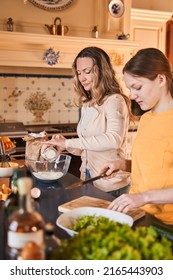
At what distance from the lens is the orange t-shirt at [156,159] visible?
1372 millimetres

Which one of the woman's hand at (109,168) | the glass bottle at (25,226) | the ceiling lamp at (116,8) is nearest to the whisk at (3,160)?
the woman's hand at (109,168)

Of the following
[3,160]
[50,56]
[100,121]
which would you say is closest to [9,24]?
[50,56]

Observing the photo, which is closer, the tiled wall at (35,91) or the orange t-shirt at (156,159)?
the orange t-shirt at (156,159)

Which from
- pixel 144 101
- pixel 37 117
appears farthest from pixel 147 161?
pixel 37 117

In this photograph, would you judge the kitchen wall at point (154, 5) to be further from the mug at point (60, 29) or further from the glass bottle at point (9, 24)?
the glass bottle at point (9, 24)

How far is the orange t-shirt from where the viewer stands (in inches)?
54.0

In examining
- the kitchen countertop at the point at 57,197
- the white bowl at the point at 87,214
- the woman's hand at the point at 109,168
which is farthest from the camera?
the woman's hand at the point at 109,168

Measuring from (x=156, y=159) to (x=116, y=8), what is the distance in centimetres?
273

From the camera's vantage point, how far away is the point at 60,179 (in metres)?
1.73

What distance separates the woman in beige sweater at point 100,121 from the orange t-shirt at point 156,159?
40 cm

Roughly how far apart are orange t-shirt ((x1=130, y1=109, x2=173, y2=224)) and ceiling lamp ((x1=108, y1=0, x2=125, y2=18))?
8.39ft

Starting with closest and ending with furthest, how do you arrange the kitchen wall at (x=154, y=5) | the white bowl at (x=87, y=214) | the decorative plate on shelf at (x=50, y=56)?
the white bowl at (x=87, y=214) → the decorative plate on shelf at (x=50, y=56) → the kitchen wall at (x=154, y=5)

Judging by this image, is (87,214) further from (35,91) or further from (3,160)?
(35,91)

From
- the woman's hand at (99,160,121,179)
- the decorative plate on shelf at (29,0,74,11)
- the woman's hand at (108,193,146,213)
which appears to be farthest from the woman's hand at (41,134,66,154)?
the decorative plate on shelf at (29,0,74,11)
